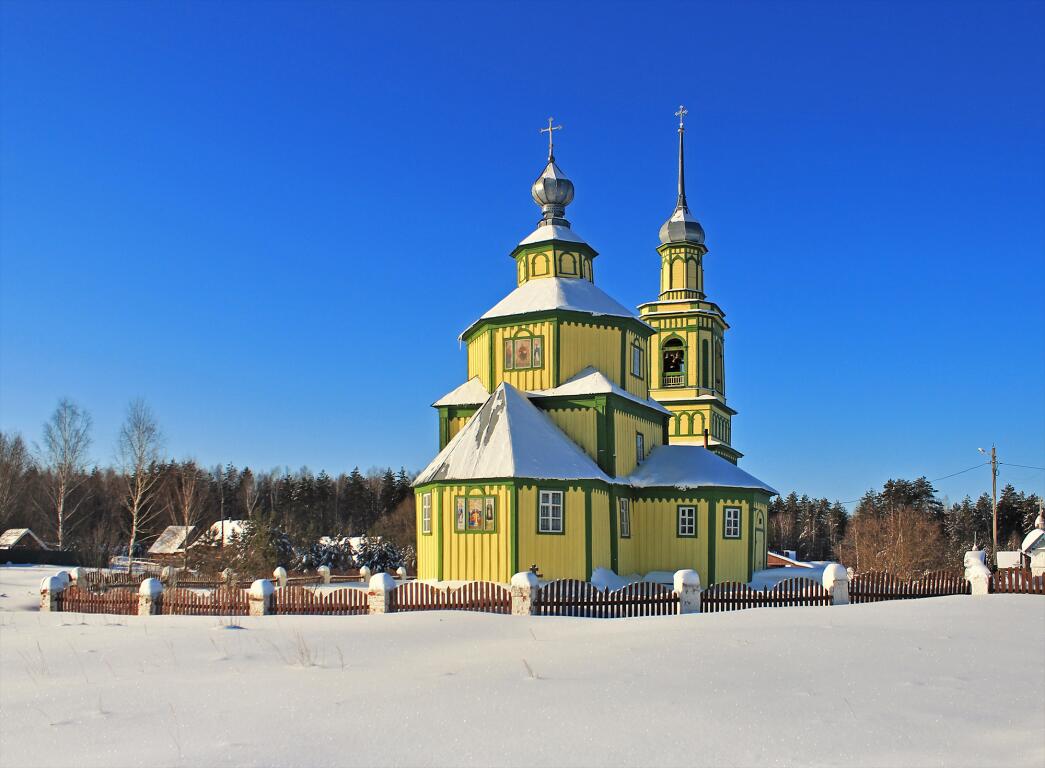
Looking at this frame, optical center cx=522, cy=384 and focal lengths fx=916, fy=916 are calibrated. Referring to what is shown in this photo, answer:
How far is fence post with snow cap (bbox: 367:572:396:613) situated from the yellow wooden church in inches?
204

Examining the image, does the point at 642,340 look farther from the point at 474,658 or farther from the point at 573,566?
the point at 474,658

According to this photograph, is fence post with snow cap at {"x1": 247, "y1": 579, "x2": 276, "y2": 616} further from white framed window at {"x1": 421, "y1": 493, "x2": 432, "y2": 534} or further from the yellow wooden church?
white framed window at {"x1": 421, "y1": 493, "x2": 432, "y2": 534}

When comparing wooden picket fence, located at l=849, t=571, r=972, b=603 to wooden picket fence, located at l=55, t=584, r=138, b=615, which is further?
wooden picket fence, located at l=55, t=584, r=138, b=615

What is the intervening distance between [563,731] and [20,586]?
30.6m

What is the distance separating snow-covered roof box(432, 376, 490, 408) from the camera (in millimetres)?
27047

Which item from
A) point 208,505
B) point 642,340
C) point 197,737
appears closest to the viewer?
Result: point 197,737

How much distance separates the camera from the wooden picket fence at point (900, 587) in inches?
785

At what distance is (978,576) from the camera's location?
1898cm

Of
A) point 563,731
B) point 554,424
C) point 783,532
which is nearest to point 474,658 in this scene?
point 563,731

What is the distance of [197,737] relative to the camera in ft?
25.2

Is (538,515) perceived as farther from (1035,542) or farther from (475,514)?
(1035,542)

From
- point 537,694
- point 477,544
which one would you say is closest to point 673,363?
point 477,544

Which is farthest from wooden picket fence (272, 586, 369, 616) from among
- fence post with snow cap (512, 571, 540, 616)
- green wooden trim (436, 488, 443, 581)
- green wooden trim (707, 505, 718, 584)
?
green wooden trim (707, 505, 718, 584)

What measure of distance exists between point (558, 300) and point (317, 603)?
11.8 m
